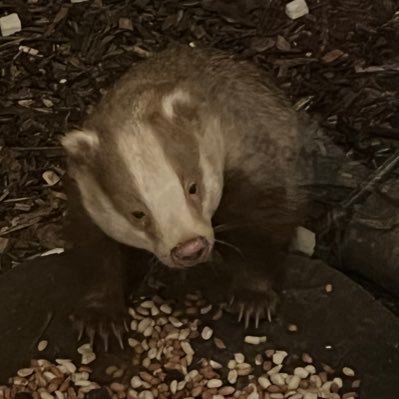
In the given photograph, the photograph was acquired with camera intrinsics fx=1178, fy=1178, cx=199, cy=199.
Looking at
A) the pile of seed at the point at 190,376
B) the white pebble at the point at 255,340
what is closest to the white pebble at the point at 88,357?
the pile of seed at the point at 190,376

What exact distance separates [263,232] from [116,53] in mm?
876

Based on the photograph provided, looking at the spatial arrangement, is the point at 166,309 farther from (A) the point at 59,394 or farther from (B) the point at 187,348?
(A) the point at 59,394

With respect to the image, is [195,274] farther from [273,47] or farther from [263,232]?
[273,47]

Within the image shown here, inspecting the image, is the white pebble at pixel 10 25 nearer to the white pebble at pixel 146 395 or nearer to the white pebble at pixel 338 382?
the white pebble at pixel 146 395

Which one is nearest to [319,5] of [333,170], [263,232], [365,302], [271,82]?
[271,82]

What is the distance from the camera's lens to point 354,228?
3.04 meters

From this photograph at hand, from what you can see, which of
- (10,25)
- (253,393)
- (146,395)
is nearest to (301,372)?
(253,393)

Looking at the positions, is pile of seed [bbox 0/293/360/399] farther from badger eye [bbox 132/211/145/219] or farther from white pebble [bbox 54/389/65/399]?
badger eye [bbox 132/211/145/219]

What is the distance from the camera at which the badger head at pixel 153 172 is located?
260 centimetres

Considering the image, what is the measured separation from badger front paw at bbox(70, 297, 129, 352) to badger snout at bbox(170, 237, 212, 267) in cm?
44

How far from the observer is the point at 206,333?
2.88 metres

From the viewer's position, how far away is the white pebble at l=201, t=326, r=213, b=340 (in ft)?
9.43

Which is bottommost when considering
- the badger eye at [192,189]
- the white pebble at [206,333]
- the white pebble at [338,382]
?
the white pebble at [338,382]

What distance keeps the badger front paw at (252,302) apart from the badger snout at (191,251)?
352 mm
